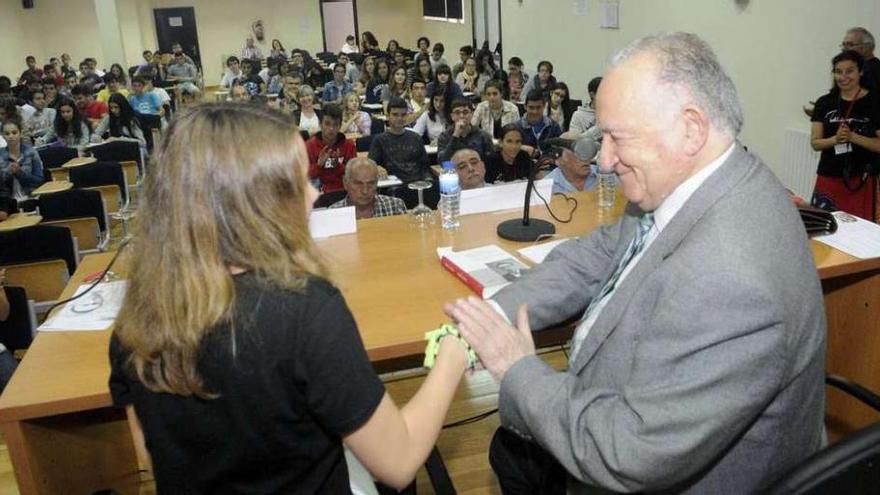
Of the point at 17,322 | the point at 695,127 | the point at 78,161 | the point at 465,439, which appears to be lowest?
the point at 465,439

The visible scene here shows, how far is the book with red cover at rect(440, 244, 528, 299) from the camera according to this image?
2.06 meters

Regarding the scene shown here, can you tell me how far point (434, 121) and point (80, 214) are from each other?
3903 millimetres

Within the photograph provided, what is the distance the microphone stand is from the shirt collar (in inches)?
44.7

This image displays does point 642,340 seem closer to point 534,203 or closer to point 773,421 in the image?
point 773,421

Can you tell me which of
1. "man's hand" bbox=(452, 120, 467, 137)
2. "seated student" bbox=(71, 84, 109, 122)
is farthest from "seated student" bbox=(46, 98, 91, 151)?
"man's hand" bbox=(452, 120, 467, 137)

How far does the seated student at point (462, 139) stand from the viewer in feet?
19.7

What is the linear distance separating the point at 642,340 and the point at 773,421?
276 millimetres

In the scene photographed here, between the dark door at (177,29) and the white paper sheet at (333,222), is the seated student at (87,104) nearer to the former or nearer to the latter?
the dark door at (177,29)

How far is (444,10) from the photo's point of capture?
16.2 meters

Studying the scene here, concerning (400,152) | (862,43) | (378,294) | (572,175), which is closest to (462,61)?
(400,152)

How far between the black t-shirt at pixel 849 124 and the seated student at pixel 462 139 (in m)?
2.48

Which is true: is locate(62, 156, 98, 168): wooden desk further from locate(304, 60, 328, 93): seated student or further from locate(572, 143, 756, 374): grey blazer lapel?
locate(572, 143, 756, 374): grey blazer lapel

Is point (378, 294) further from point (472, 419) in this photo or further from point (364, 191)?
point (364, 191)

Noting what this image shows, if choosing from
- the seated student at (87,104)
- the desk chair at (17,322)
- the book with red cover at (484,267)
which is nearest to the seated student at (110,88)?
the seated student at (87,104)
